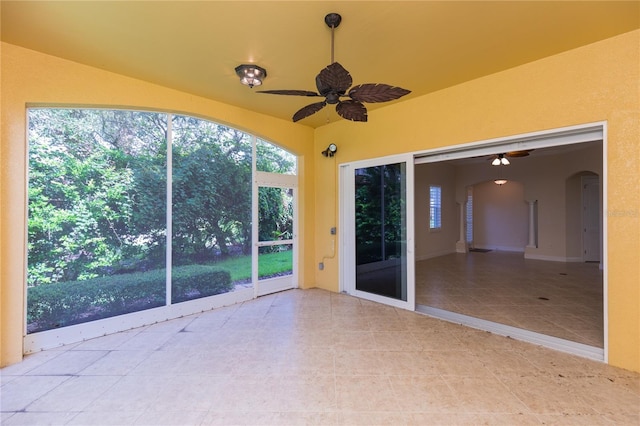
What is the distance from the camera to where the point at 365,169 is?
177 inches

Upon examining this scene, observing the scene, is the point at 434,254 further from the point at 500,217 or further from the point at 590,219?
the point at 590,219

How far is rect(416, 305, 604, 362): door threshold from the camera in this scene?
2.66 m

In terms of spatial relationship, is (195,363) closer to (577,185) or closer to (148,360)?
(148,360)

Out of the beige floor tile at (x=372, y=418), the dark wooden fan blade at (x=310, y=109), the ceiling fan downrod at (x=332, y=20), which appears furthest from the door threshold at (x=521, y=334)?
the ceiling fan downrod at (x=332, y=20)

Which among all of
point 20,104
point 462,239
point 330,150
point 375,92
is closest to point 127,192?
point 20,104

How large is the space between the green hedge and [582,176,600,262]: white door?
904 centimetres

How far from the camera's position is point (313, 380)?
2270mm

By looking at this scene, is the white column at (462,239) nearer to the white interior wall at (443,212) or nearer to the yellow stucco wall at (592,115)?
the white interior wall at (443,212)

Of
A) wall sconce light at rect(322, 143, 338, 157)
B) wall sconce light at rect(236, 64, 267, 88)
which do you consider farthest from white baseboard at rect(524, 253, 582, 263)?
wall sconce light at rect(236, 64, 267, 88)

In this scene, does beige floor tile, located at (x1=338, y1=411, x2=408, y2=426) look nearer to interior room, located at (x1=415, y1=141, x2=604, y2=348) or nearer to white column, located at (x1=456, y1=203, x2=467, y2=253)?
interior room, located at (x1=415, y1=141, x2=604, y2=348)

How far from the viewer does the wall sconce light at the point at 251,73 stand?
9.60ft

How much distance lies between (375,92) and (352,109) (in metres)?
0.26

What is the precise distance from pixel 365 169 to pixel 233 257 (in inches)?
99.3

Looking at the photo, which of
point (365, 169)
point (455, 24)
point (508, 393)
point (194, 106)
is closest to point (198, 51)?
point (194, 106)
